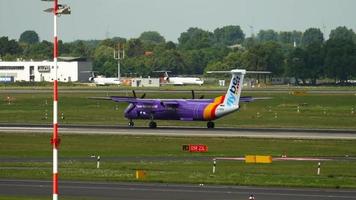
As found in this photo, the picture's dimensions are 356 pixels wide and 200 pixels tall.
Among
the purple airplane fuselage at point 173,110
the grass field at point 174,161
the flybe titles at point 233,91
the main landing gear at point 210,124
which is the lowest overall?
the grass field at point 174,161

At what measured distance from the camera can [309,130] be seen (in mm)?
89625

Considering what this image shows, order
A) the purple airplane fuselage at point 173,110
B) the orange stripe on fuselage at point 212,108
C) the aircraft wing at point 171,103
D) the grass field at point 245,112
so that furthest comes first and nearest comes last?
the grass field at point 245,112, the aircraft wing at point 171,103, the purple airplane fuselage at point 173,110, the orange stripe on fuselage at point 212,108

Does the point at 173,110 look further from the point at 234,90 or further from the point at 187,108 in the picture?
the point at 234,90

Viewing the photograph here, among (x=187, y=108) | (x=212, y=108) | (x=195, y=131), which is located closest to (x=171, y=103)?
(x=187, y=108)

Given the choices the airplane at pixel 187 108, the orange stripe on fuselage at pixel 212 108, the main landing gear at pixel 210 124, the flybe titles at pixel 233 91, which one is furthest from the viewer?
the main landing gear at pixel 210 124

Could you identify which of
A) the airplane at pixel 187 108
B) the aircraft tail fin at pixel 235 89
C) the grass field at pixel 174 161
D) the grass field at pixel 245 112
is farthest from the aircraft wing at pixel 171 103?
the grass field at pixel 174 161

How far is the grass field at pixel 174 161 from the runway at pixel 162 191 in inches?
85.2

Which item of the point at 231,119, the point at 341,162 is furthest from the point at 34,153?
the point at 231,119

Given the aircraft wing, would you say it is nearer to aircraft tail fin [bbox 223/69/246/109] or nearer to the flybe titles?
aircraft tail fin [bbox 223/69/246/109]

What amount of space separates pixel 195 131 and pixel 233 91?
5.76m

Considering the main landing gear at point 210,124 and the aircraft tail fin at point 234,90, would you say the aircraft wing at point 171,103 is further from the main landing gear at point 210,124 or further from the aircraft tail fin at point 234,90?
the aircraft tail fin at point 234,90

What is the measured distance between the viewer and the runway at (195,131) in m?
81.8

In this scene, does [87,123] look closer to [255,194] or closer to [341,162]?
[341,162]

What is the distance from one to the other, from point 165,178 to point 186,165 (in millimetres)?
7214
